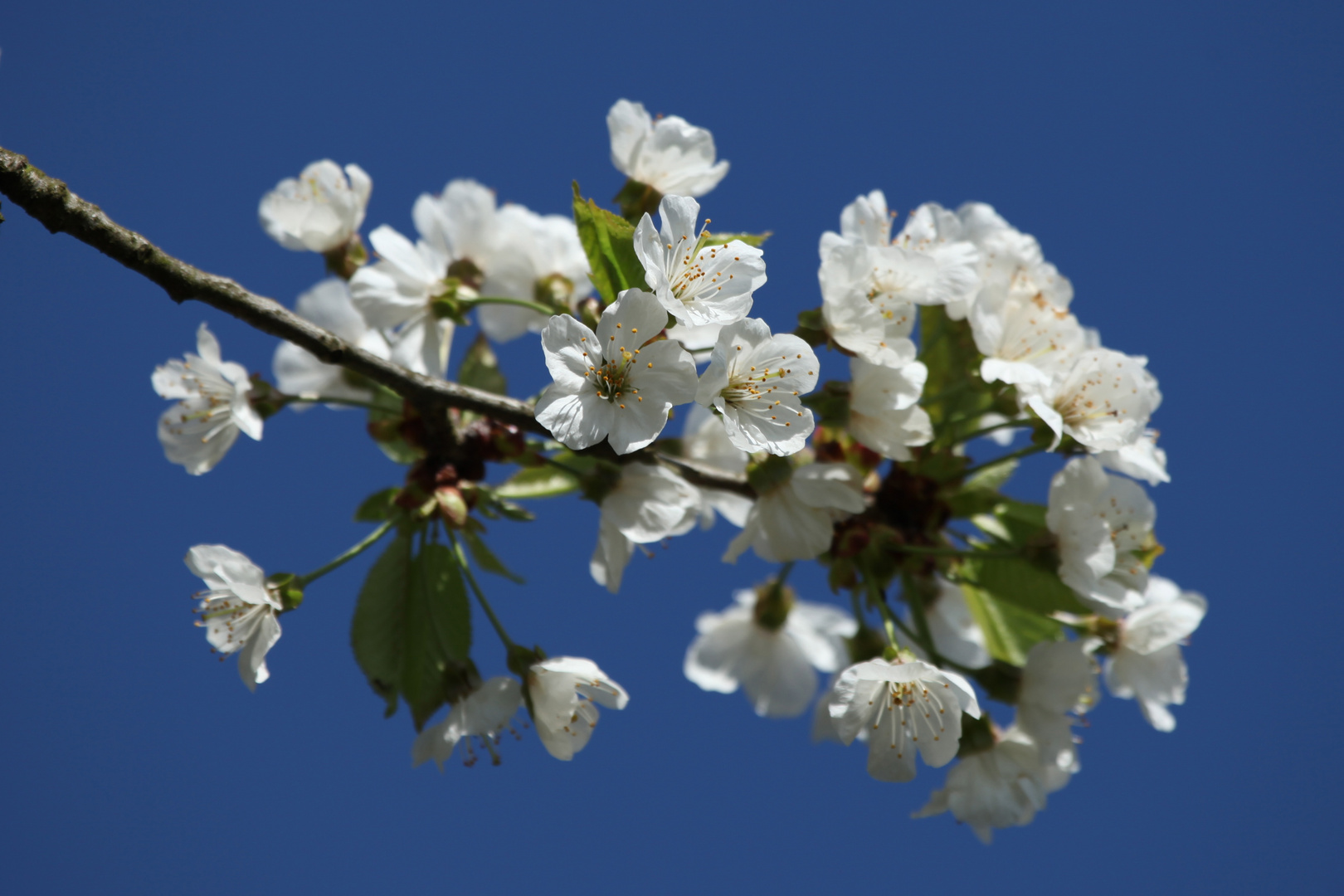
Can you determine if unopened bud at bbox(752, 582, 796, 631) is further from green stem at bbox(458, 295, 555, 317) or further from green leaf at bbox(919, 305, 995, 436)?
green stem at bbox(458, 295, 555, 317)

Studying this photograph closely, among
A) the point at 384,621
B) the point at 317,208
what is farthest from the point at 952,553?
the point at 317,208

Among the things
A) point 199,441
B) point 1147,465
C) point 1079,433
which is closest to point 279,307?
point 199,441

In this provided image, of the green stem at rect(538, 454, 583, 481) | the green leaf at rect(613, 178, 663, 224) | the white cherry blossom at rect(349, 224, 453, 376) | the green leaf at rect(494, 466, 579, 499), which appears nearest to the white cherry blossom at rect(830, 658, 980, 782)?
the green stem at rect(538, 454, 583, 481)

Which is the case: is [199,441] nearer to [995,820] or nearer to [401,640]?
[401,640]

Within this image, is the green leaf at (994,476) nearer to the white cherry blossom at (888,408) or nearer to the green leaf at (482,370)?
the white cherry blossom at (888,408)

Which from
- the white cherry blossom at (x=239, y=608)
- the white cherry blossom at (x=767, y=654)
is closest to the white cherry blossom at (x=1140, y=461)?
the white cherry blossom at (x=767, y=654)

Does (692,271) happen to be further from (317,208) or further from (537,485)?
(317,208)
